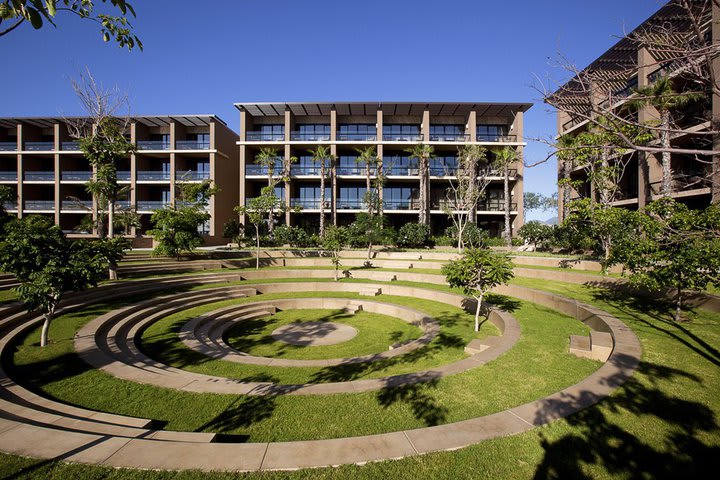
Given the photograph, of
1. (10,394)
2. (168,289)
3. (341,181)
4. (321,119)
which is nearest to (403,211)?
(341,181)

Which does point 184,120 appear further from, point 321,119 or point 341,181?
point 341,181

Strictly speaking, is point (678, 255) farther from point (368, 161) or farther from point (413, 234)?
point (368, 161)

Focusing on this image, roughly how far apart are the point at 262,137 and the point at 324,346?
33.2 meters

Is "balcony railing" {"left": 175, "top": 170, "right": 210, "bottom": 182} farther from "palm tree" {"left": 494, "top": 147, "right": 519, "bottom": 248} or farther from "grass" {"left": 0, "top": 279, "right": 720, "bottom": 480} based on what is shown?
"grass" {"left": 0, "top": 279, "right": 720, "bottom": 480}

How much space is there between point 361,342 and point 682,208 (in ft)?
38.9

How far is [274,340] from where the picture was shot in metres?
11.4

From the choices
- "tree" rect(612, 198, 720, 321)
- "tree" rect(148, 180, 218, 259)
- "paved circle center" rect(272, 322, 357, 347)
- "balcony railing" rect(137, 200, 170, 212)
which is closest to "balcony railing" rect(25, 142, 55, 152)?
"balcony railing" rect(137, 200, 170, 212)

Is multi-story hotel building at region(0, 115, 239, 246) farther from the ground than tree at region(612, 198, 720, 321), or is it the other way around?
multi-story hotel building at region(0, 115, 239, 246)

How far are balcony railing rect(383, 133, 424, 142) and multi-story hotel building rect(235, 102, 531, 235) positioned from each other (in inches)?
5.0

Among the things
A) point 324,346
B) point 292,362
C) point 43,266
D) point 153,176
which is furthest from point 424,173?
point 43,266

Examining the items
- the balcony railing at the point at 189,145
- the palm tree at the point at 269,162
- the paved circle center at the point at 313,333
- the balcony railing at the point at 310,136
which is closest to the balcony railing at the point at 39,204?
the balcony railing at the point at 189,145

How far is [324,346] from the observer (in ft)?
35.1

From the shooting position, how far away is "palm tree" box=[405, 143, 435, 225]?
3338 centimetres

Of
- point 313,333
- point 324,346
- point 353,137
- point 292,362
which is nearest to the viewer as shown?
point 292,362
